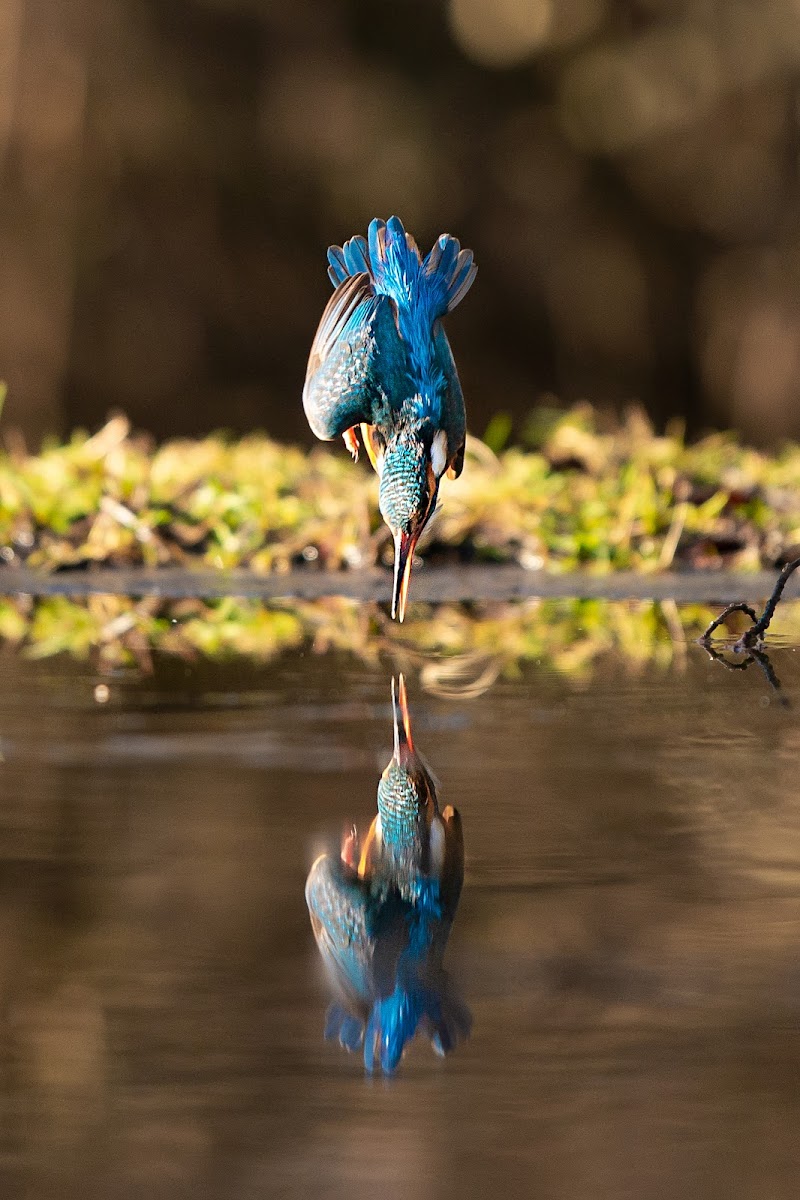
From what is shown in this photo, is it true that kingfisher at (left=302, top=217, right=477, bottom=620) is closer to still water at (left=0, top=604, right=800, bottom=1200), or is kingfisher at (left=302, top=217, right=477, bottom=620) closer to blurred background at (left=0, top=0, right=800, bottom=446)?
still water at (left=0, top=604, right=800, bottom=1200)

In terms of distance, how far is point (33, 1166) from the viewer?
156cm

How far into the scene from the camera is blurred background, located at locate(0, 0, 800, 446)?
11.4 metres

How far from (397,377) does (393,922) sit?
2691mm

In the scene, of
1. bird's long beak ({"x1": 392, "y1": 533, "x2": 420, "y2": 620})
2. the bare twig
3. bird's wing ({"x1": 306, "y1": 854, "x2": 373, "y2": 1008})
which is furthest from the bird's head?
bird's wing ({"x1": 306, "y1": 854, "x2": 373, "y2": 1008})

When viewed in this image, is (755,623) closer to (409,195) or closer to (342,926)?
(342,926)

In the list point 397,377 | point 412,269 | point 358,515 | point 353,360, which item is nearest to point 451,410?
point 397,377

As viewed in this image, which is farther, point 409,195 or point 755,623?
point 409,195

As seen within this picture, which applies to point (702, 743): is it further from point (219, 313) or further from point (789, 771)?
point (219, 313)

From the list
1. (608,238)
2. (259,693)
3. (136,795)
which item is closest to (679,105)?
(608,238)

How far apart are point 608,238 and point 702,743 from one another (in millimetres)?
8839

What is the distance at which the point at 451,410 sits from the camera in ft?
16.0

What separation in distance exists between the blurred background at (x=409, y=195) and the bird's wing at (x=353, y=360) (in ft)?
20.8

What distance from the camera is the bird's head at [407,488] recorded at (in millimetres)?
4535

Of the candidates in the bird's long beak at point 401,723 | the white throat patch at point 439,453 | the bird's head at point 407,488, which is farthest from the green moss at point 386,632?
the white throat patch at point 439,453
